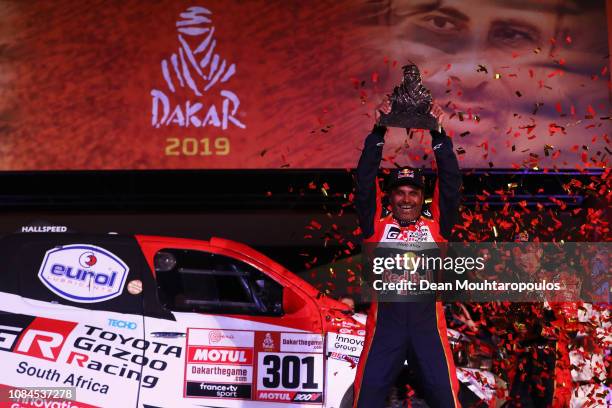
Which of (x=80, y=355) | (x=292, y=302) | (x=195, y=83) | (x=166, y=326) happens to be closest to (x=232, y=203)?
(x=195, y=83)

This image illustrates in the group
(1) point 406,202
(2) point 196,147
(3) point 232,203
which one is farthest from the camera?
(3) point 232,203

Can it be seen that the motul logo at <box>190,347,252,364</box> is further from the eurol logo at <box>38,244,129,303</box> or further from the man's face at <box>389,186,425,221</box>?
the man's face at <box>389,186,425,221</box>

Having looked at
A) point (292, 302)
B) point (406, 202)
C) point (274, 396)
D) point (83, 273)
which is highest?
point (406, 202)

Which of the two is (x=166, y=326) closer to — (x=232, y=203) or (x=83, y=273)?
(x=83, y=273)

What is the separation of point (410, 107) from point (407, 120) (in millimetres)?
82

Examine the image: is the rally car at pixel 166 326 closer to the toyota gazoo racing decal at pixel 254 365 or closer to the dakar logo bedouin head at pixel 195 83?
the toyota gazoo racing decal at pixel 254 365

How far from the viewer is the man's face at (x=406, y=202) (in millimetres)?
5184

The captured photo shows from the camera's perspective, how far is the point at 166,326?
606 cm

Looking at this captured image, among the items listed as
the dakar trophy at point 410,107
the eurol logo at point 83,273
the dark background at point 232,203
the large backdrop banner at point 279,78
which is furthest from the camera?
the dark background at point 232,203


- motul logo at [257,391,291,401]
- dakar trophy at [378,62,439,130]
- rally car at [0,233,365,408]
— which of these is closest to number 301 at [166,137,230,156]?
rally car at [0,233,365,408]

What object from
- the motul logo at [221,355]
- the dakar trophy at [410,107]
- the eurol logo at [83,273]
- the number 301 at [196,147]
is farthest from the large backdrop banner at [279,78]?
the dakar trophy at [410,107]

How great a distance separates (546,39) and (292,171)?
3461 millimetres

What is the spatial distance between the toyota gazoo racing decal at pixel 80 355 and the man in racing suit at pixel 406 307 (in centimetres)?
177

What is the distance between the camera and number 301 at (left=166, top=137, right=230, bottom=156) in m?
9.95
